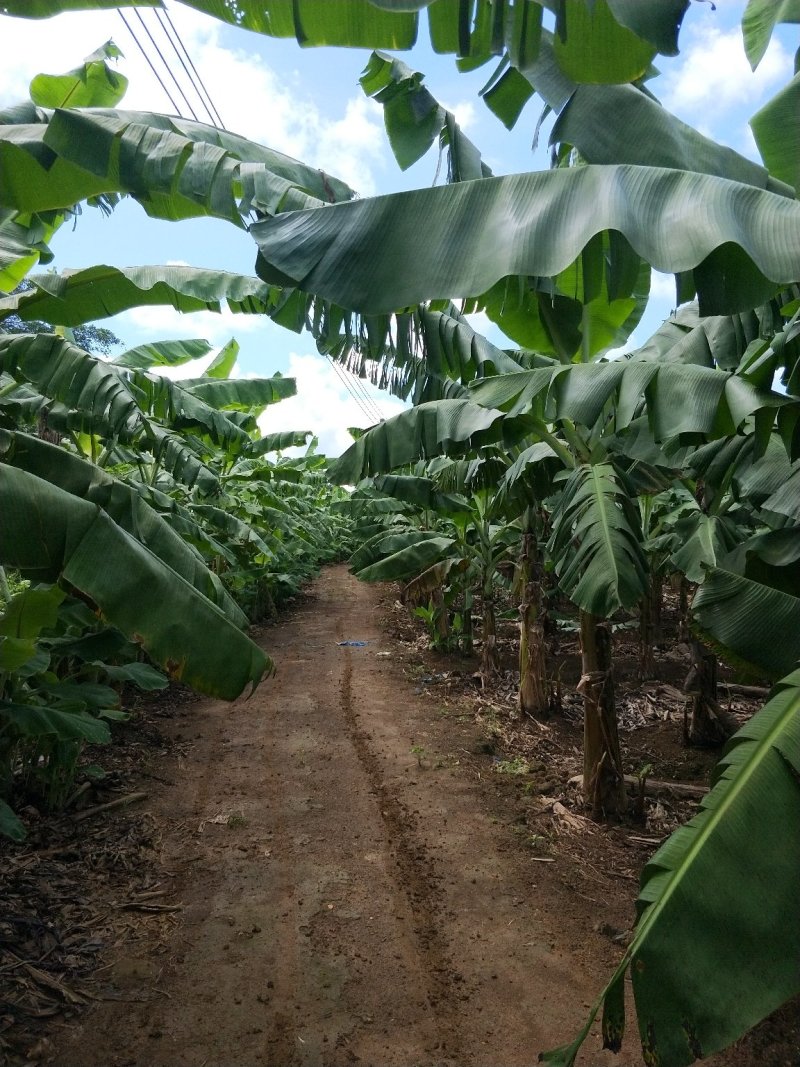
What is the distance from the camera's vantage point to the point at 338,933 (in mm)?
3791

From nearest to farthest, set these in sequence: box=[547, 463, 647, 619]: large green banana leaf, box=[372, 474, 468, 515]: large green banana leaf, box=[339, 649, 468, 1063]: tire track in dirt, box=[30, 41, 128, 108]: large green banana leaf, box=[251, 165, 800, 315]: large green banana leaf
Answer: box=[251, 165, 800, 315]: large green banana leaf < box=[339, 649, 468, 1063]: tire track in dirt < box=[547, 463, 647, 619]: large green banana leaf < box=[30, 41, 128, 108]: large green banana leaf < box=[372, 474, 468, 515]: large green banana leaf

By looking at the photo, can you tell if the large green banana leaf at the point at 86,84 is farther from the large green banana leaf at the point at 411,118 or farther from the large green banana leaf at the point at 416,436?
the large green banana leaf at the point at 416,436

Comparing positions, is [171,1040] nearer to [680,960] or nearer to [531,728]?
[680,960]

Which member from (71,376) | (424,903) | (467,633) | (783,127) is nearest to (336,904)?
(424,903)

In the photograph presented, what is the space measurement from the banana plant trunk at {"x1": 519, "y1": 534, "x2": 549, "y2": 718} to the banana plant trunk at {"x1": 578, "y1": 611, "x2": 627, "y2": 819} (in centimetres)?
193

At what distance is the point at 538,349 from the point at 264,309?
77.7 inches

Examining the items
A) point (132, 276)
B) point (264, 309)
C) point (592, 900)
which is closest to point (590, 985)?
point (592, 900)

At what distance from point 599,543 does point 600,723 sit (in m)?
1.71

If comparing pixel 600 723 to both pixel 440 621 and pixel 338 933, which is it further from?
pixel 440 621

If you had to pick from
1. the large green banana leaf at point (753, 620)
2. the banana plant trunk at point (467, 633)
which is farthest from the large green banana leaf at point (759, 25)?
the banana plant trunk at point (467, 633)

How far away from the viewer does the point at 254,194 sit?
3301mm

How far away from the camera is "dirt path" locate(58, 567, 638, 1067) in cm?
299

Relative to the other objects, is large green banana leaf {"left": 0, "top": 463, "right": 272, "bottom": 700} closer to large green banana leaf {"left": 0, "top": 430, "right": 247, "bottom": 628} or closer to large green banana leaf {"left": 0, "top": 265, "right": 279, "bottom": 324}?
large green banana leaf {"left": 0, "top": 430, "right": 247, "bottom": 628}

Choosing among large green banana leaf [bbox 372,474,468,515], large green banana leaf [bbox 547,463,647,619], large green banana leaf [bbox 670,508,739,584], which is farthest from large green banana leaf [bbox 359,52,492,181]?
large green banana leaf [bbox 372,474,468,515]
